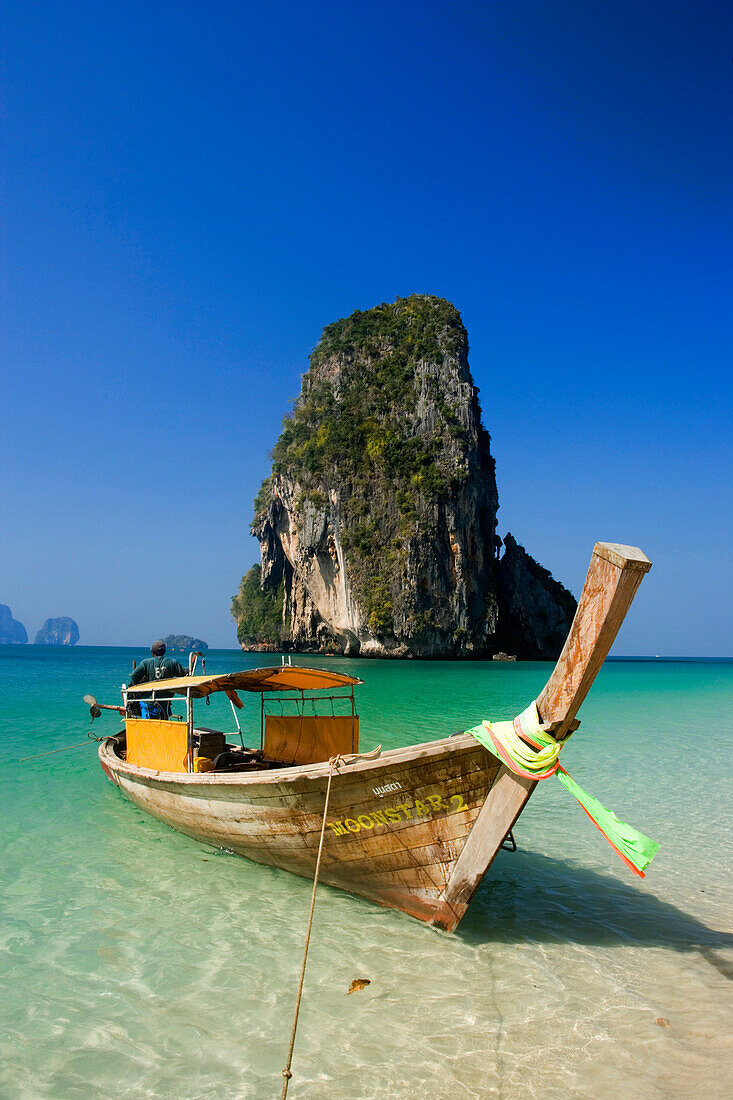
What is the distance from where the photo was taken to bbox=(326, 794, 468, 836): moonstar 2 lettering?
14.3 feet

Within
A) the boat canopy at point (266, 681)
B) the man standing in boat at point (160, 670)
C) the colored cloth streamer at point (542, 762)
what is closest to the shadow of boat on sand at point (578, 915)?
→ the colored cloth streamer at point (542, 762)

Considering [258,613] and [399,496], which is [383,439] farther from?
[258,613]

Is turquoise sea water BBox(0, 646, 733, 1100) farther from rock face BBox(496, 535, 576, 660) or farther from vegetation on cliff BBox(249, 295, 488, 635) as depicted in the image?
rock face BBox(496, 535, 576, 660)

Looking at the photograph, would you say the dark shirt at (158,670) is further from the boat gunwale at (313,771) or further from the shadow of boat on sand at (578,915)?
the shadow of boat on sand at (578,915)

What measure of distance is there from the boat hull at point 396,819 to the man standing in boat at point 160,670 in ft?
10.4

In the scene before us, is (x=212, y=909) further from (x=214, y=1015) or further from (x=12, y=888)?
(x=12, y=888)

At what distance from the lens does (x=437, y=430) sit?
52594 mm

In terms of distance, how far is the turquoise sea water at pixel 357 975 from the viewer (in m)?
3.25

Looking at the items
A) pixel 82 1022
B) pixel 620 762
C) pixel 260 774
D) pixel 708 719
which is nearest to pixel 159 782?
pixel 260 774

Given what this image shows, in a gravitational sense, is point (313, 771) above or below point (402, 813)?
above

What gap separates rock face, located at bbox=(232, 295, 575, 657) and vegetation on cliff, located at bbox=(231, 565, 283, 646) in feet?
48.0

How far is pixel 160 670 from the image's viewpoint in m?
8.84

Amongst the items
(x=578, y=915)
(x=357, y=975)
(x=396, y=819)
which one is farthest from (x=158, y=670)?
(x=578, y=915)

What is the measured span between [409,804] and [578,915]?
200 centimetres
